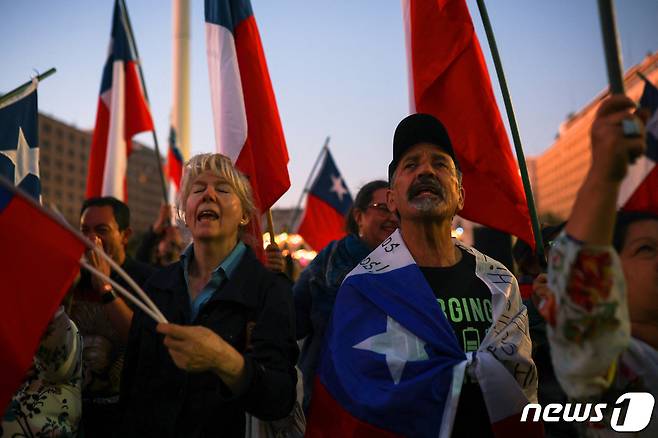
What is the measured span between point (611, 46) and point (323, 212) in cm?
725

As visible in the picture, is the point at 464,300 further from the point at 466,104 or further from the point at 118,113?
the point at 118,113

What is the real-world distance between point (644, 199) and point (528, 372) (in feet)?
2.73

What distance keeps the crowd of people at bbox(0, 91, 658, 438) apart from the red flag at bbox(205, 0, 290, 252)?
99 cm

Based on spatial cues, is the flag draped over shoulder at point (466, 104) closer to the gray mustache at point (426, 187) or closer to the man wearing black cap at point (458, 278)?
the man wearing black cap at point (458, 278)

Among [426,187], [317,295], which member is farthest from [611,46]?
[317,295]

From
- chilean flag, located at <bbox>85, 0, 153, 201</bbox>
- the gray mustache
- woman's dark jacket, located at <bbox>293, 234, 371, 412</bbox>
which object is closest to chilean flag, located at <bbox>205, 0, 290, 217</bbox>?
woman's dark jacket, located at <bbox>293, 234, 371, 412</bbox>

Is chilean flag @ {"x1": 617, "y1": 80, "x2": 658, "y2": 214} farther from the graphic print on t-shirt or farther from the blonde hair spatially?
the blonde hair

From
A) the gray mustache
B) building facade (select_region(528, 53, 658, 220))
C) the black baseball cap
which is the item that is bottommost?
the gray mustache

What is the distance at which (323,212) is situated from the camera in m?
8.82

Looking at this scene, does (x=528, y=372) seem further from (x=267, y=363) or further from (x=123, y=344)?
(x=123, y=344)

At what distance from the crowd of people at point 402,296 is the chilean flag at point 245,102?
1.00 meters

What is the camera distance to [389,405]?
230 centimetres

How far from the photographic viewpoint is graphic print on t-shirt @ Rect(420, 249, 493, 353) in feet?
8.16

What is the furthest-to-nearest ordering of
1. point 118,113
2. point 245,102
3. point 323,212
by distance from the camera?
point 323,212
point 118,113
point 245,102
